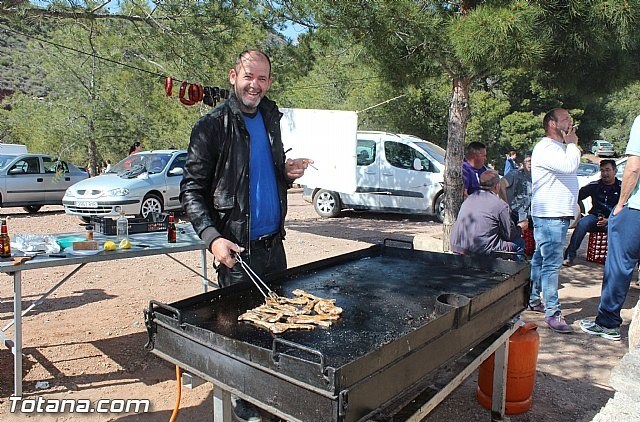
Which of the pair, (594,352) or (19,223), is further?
(19,223)

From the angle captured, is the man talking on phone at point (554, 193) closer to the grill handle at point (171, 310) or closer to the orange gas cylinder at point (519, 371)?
the orange gas cylinder at point (519, 371)

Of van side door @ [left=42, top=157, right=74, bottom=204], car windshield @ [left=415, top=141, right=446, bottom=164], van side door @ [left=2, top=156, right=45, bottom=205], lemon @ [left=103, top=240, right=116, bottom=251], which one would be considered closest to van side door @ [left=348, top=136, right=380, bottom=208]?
car windshield @ [left=415, top=141, right=446, bottom=164]

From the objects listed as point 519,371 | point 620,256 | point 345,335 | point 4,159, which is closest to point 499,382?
point 519,371

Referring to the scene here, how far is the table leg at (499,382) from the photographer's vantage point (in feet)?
10.5

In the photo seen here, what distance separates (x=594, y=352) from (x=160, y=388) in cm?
357

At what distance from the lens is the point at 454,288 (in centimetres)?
280

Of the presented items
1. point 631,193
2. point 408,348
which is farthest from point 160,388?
point 631,193

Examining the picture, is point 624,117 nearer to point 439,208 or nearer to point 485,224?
point 439,208

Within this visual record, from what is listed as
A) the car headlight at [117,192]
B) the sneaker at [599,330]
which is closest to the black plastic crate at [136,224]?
the sneaker at [599,330]

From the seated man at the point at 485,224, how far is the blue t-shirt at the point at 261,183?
8.14 ft

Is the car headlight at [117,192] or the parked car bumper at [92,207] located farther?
the car headlight at [117,192]

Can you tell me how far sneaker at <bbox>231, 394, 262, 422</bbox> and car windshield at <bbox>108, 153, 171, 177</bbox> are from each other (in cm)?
1033

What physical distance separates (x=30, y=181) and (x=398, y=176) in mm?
9340

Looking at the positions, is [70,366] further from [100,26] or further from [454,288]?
[100,26]
